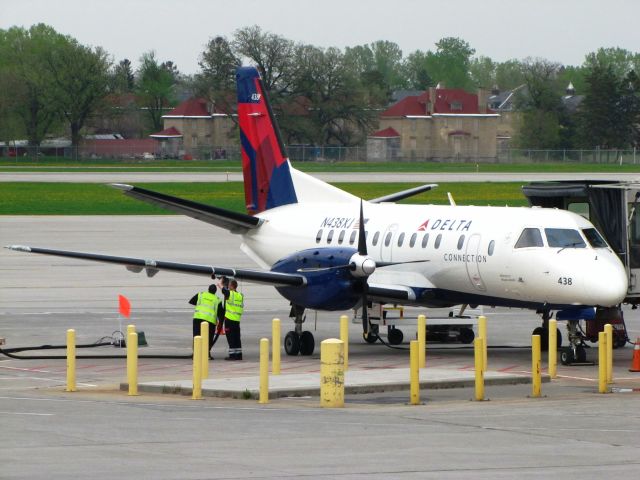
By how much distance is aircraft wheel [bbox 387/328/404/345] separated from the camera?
27219mm

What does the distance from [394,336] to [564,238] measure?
15.7ft

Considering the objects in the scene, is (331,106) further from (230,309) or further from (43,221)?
(230,309)

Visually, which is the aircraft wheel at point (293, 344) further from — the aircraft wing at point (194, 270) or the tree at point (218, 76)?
the tree at point (218, 76)

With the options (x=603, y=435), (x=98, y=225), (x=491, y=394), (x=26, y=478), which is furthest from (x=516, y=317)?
(x=98, y=225)

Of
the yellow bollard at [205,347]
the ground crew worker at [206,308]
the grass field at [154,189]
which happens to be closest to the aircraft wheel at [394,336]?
the ground crew worker at [206,308]

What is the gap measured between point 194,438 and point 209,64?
125 meters

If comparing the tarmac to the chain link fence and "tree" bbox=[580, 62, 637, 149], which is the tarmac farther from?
"tree" bbox=[580, 62, 637, 149]

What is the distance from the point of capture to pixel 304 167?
112 m

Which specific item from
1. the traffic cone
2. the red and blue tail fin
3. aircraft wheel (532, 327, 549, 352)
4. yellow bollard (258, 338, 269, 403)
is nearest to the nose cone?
the traffic cone

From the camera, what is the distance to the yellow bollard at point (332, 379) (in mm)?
17828

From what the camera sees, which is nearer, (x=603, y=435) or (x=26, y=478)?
(x=26, y=478)

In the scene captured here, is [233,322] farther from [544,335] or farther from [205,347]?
[544,335]

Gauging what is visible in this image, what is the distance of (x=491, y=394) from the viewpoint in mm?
19688

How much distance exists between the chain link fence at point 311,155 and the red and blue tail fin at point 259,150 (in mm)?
89476
